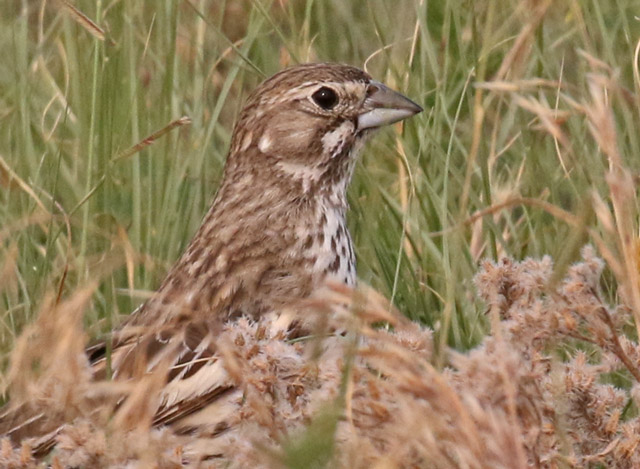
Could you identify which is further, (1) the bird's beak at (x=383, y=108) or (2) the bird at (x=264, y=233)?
(1) the bird's beak at (x=383, y=108)

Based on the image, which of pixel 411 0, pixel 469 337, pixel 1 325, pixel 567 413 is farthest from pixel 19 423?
pixel 411 0

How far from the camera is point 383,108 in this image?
414cm

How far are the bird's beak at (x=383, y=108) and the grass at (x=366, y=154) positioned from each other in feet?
0.31

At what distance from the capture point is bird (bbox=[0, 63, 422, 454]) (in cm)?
349

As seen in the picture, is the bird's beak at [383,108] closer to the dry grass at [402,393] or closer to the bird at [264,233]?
the bird at [264,233]

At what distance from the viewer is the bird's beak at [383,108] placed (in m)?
4.12

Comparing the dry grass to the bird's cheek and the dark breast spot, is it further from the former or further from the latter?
the bird's cheek

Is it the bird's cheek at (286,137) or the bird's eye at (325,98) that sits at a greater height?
the bird's eye at (325,98)

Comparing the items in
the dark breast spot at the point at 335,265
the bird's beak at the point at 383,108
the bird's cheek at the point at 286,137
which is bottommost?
the dark breast spot at the point at 335,265

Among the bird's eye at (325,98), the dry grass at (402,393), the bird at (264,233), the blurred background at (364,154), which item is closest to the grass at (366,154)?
the blurred background at (364,154)

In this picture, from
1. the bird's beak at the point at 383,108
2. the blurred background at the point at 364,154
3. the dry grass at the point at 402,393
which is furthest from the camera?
the bird's beak at the point at 383,108

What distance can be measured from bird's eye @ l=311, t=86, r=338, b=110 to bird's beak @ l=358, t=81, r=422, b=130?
8 cm

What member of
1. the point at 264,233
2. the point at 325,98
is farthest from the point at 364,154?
the point at 264,233

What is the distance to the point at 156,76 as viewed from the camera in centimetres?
500
